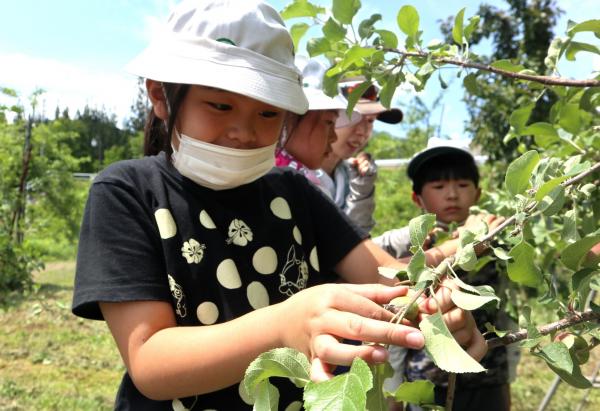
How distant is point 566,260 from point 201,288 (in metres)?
0.52

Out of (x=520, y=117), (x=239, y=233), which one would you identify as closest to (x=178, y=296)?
(x=239, y=233)

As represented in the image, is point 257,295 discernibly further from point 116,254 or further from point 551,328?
point 551,328

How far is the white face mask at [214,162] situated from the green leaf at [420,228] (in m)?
0.49

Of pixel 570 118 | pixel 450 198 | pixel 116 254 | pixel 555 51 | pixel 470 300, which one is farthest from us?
pixel 450 198

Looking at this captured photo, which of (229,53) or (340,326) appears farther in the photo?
(229,53)

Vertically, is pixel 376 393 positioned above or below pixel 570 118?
below

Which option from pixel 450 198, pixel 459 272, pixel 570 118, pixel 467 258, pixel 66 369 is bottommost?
pixel 66 369

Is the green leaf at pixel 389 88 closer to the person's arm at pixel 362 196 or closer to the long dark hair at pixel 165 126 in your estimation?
the long dark hair at pixel 165 126

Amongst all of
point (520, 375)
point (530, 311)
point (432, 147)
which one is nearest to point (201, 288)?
point (530, 311)

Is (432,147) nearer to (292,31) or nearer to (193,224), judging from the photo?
(292,31)

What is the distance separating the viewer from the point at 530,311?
0.59m

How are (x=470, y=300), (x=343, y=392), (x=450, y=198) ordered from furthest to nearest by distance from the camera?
(x=450, y=198)
(x=470, y=300)
(x=343, y=392)

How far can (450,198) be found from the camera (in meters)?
2.00

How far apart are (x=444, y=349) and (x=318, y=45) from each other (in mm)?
670
